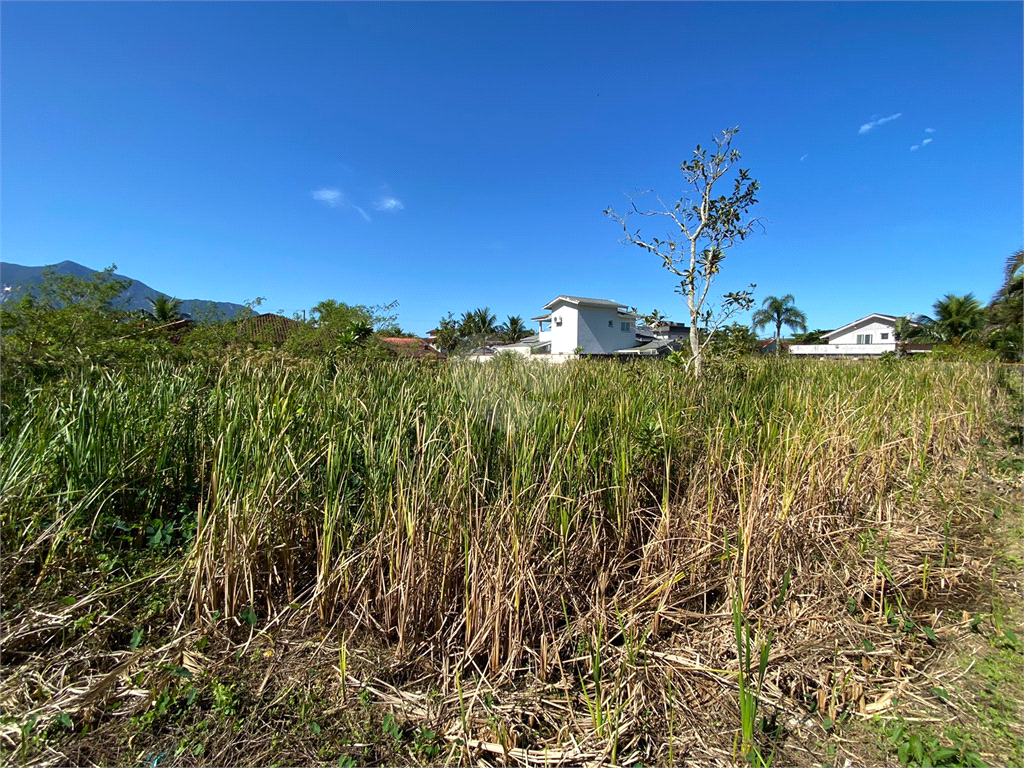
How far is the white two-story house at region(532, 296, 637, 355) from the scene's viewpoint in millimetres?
30078

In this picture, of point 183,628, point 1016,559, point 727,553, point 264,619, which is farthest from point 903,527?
point 183,628

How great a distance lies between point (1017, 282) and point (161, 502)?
2038 cm

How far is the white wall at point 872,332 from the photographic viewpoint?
37.2 meters

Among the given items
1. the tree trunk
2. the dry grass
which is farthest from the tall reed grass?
the tree trunk

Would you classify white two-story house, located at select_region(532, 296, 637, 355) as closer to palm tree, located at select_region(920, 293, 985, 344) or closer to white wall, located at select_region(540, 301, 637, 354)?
white wall, located at select_region(540, 301, 637, 354)

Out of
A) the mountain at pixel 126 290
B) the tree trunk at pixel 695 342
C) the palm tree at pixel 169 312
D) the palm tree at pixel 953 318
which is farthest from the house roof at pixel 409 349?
the palm tree at pixel 953 318

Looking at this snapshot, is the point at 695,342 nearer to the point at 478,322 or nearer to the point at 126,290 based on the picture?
the point at 126,290

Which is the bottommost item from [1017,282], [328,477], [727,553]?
[727,553]

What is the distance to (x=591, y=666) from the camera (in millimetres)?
1465

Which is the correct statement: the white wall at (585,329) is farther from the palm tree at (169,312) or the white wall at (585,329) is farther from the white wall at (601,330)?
the palm tree at (169,312)

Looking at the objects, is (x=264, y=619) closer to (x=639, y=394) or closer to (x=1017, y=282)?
(x=639, y=394)

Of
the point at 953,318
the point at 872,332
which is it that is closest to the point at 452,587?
the point at 953,318

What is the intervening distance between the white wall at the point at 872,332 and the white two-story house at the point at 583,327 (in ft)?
73.8

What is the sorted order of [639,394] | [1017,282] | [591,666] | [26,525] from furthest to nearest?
[1017,282]
[639,394]
[26,525]
[591,666]
